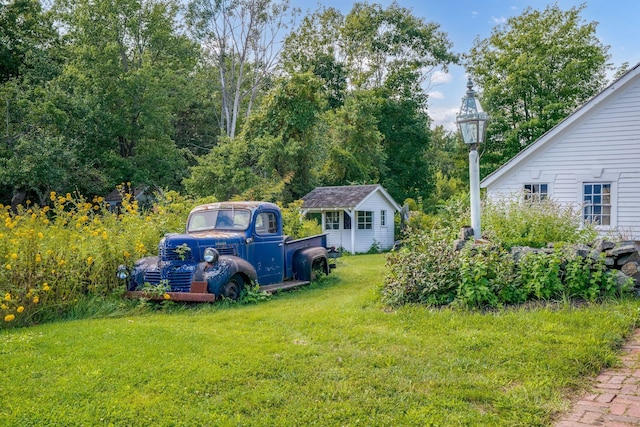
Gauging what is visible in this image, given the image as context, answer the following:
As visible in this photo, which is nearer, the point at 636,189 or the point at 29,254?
the point at 29,254

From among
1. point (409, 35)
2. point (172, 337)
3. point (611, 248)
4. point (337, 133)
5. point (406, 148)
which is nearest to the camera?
point (172, 337)

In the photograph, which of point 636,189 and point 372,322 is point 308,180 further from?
point 372,322

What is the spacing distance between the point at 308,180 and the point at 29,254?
52.5 feet

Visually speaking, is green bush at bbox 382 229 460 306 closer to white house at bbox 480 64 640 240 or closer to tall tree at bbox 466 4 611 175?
white house at bbox 480 64 640 240

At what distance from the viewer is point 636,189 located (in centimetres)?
1222

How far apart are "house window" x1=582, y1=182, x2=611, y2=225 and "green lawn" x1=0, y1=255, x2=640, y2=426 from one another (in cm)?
797

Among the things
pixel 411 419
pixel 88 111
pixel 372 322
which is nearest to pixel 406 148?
pixel 88 111

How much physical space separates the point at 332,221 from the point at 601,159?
35.5 feet

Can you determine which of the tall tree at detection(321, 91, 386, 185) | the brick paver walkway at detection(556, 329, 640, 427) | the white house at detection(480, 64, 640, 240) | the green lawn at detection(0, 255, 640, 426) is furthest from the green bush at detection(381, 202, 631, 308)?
the tall tree at detection(321, 91, 386, 185)

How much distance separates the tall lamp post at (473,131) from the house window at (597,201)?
6879 mm

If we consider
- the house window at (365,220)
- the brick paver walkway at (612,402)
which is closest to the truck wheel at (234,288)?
the brick paver walkway at (612,402)

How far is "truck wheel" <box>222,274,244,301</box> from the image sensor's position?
7.65 meters

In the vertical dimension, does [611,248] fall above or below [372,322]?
above

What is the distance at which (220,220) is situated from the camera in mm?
8992
